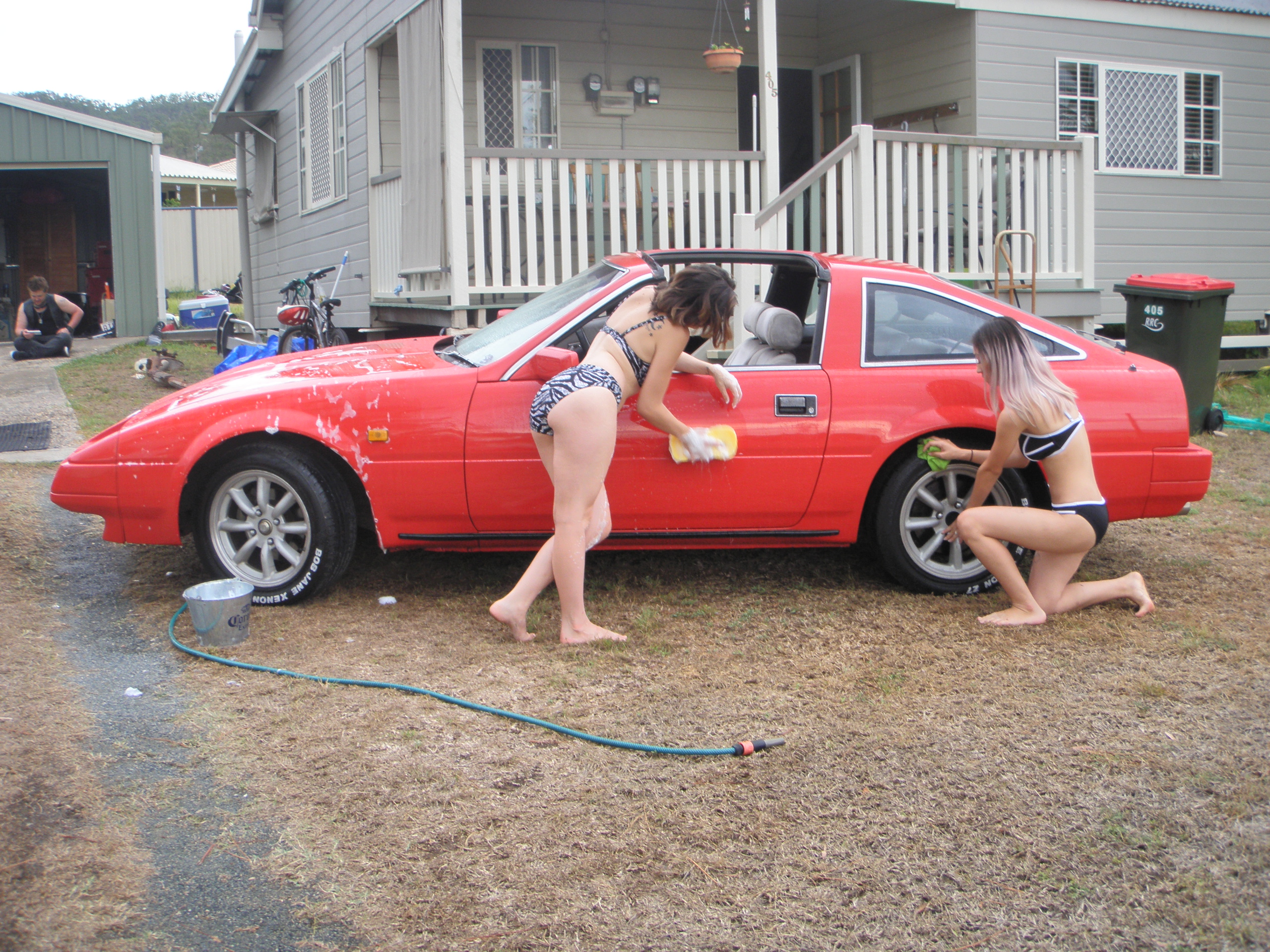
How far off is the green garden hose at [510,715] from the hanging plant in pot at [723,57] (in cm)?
810

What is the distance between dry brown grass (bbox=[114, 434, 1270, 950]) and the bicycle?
6.91 metres

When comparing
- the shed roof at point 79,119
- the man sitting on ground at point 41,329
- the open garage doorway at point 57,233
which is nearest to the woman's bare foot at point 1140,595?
the man sitting on ground at point 41,329

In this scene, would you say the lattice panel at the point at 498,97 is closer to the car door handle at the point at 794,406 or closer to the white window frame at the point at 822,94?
the white window frame at the point at 822,94

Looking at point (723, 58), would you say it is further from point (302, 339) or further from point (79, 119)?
point (79, 119)

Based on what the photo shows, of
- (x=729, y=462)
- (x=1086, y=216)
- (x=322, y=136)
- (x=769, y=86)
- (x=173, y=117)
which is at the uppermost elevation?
(x=173, y=117)

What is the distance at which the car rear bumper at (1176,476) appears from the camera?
15.4 feet

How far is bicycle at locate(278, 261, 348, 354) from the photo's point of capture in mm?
11430

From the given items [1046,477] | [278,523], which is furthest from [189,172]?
[1046,477]

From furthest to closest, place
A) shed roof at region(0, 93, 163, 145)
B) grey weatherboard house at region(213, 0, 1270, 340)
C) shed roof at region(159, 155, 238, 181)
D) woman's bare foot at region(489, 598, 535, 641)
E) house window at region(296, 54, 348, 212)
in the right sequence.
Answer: shed roof at region(159, 155, 238, 181) < shed roof at region(0, 93, 163, 145) < house window at region(296, 54, 348, 212) < grey weatherboard house at region(213, 0, 1270, 340) < woman's bare foot at region(489, 598, 535, 641)

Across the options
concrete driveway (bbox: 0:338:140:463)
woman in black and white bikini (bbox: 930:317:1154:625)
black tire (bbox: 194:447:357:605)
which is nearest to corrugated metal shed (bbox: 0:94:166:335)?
concrete driveway (bbox: 0:338:140:463)

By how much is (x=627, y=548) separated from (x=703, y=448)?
1.79 ft

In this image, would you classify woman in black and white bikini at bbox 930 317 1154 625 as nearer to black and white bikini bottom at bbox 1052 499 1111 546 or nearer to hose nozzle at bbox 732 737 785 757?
black and white bikini bottom at bbox 1052 499 1111 546

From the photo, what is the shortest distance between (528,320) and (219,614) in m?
1.79

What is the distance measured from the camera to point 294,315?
1145cm
